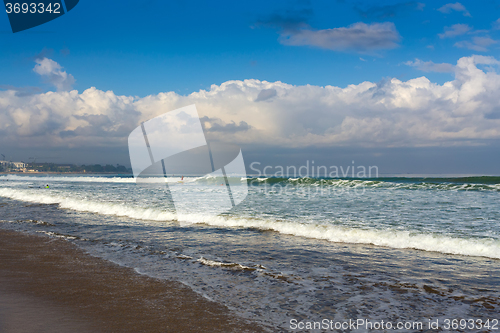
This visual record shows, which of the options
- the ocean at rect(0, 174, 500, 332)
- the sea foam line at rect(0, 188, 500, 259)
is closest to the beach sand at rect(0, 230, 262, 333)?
the ocean at rect(0, 174, 500, 332)

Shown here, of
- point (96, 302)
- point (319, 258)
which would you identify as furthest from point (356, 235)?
point (96, 302)

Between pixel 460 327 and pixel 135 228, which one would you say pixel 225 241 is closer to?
pixel 135 228

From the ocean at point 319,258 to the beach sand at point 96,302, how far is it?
0.35 metres

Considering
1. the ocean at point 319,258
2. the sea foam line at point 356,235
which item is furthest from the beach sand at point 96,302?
the sea foam line at point 356,235

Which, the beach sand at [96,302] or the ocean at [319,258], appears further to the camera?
the ocean at [319,258]

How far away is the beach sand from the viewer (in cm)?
356

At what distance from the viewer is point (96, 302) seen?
4.30 m

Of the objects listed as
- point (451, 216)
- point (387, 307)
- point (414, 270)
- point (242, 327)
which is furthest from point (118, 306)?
point (451, 216)

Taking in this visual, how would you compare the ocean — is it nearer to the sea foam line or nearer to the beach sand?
the sea foam line

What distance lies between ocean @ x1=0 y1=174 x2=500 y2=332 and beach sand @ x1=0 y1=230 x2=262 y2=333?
1.14ft

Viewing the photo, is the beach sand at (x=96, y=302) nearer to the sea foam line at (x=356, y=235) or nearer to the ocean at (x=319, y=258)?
the ocean at (x=319, y=258)

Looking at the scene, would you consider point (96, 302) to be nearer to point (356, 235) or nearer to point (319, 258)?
point (319, 258)

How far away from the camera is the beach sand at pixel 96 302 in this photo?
3.56 m

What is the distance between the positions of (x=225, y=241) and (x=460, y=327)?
5811 millimetres
